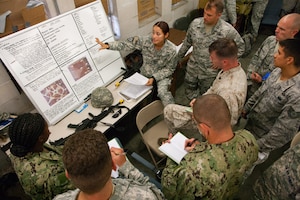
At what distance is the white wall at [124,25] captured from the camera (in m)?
2.26

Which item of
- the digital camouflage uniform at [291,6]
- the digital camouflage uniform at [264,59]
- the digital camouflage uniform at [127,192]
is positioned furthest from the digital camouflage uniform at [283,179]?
the digital camouflage uniform at [291,6]

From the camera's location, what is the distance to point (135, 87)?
2771 mm

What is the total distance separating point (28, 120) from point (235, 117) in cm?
167

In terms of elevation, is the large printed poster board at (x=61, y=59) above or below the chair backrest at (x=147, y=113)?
above

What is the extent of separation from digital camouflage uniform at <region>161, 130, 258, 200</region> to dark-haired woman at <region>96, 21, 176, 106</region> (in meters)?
1.36

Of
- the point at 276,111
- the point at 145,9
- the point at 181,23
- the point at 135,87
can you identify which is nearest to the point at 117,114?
the point at 135,87

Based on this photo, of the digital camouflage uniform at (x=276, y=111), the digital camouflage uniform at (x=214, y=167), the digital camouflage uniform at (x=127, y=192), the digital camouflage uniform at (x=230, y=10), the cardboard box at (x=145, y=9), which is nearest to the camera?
the digital camouflage uniform at (x=127, y=192)

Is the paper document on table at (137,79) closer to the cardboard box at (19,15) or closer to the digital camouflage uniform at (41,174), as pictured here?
the cardboard box at (19,15)

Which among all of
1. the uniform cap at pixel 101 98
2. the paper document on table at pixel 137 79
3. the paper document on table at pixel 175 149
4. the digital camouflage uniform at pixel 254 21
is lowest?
the digital camouflage uniform at pixel 254 21

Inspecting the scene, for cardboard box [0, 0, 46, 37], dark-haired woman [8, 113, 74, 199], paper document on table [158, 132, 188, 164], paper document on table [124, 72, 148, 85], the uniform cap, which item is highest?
cardboard box [0, 0, 46, 37]

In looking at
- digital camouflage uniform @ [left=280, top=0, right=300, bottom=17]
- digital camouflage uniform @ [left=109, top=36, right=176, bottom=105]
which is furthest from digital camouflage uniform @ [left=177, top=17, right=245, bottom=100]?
digital camouflage uniform @ [left=280, top=0, right=300, bottom=17]

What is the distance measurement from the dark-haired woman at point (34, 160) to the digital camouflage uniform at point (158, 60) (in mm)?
1576

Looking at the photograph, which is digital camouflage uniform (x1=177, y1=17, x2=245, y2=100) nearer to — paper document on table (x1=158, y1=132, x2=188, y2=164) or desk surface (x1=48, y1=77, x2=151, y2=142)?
desk surface (x1=48, y1=77, x2=151, y2=142)

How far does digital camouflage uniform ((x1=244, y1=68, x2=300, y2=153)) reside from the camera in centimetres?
183
